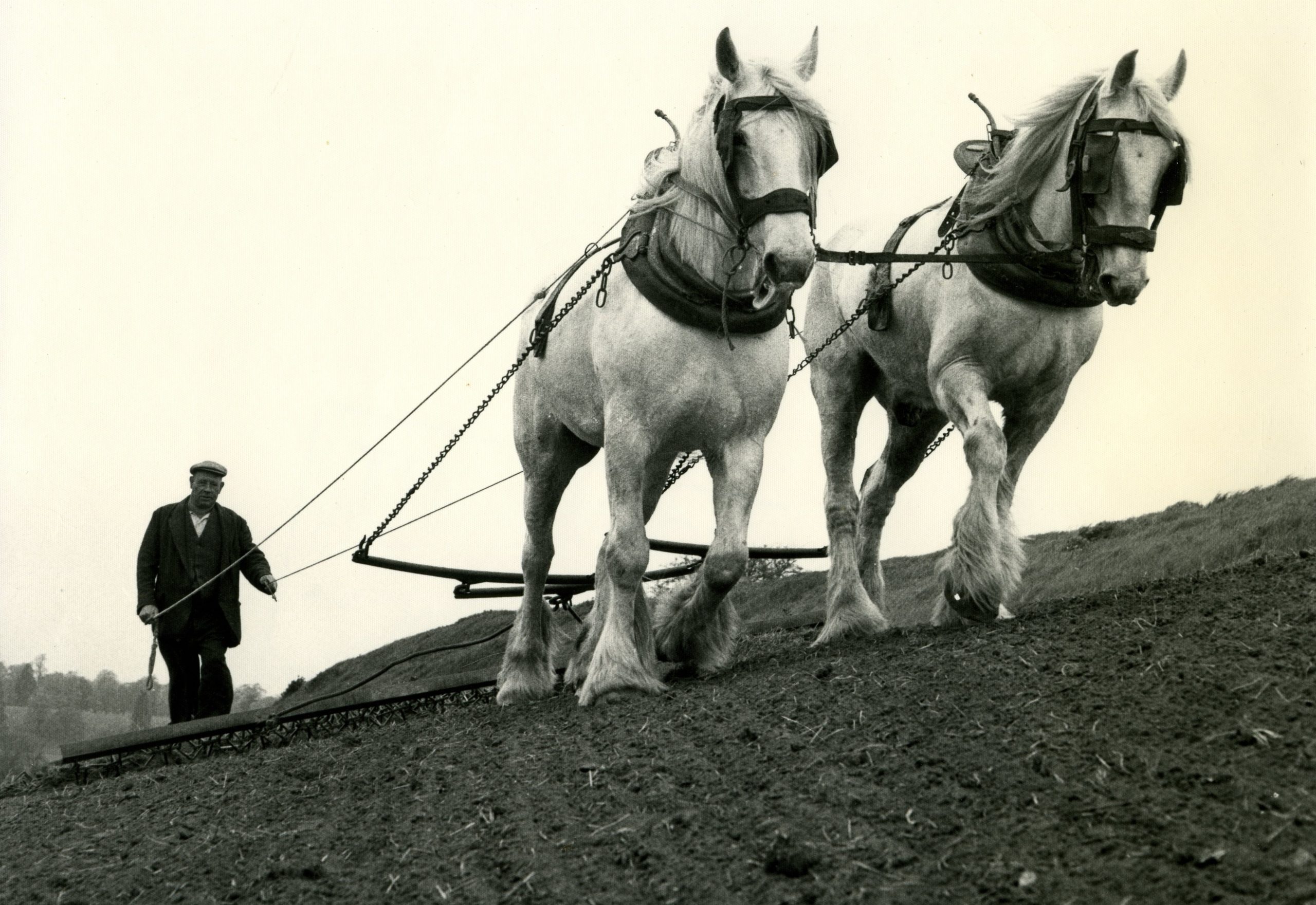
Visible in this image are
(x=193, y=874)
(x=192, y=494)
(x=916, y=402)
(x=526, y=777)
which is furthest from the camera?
(x=192, y=494)

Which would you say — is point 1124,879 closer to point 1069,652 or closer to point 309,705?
point 1069,652

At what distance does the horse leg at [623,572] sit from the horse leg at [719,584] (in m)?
0.31

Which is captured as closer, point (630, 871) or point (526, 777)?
point (630, 871)

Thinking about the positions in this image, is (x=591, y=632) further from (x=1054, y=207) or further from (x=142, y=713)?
(x=142, y=713)

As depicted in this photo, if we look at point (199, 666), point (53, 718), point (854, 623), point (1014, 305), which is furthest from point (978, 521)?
point (53, 718)

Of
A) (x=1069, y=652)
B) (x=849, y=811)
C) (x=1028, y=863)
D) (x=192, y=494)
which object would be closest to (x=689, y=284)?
(x=1069, y=652)

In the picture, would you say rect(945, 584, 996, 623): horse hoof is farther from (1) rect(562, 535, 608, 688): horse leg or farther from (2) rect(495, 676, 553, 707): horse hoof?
(2) rect(495, 676, 553, 707): horse hoof

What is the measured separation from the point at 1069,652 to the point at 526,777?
1.87 metres

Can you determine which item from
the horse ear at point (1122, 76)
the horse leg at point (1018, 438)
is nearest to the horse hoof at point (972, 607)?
the horse leg at point (1018, 438)

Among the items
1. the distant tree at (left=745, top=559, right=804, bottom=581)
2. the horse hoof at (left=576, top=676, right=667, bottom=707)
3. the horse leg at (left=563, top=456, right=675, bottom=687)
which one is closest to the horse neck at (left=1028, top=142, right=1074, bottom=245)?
the horse leg at (left=563, top=456, right=675, bottom=687)

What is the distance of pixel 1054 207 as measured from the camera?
6.50 m

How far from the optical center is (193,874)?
4449 mm

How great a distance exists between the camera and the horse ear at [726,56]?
590cm

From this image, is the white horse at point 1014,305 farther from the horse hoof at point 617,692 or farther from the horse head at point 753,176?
the horse hoof at point 617,692
